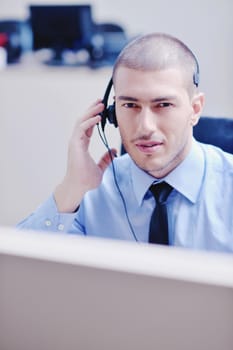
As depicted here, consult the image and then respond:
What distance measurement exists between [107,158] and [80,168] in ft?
0.30

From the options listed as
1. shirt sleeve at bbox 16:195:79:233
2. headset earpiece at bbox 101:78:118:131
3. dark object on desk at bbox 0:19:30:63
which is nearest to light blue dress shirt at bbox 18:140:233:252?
shirt sleeve at bbox 16:195:79:233

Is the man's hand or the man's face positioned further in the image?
the man's hand

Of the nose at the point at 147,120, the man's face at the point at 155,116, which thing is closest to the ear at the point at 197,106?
the man's face at the point at 155,116

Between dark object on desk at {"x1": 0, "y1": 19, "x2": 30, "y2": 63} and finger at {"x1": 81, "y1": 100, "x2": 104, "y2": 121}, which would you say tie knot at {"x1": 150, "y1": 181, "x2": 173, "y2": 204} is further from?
dark object on desk at {"x1": 0, "y1": 19, "x2": 30, "y2": 63}

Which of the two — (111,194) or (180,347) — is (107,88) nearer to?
(111,194)

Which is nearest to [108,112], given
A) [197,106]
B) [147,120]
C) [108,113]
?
[108,113]

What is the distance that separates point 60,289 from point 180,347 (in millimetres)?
407

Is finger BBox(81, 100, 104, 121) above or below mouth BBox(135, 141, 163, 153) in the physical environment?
above

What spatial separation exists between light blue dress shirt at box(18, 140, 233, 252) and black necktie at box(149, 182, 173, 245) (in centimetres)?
1

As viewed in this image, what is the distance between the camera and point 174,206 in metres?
1.31

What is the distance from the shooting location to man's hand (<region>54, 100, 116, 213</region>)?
1.37 metres

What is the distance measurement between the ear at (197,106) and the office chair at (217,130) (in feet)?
0.04

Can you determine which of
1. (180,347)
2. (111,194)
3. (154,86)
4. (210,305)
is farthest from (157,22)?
(180,347)

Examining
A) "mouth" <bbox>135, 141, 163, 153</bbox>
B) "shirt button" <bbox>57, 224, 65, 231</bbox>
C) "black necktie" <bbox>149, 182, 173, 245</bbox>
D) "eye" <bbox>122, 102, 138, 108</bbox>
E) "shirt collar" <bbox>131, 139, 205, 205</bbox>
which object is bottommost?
"shirt button" <bbox>57, 224, 65, 231</bbox>
